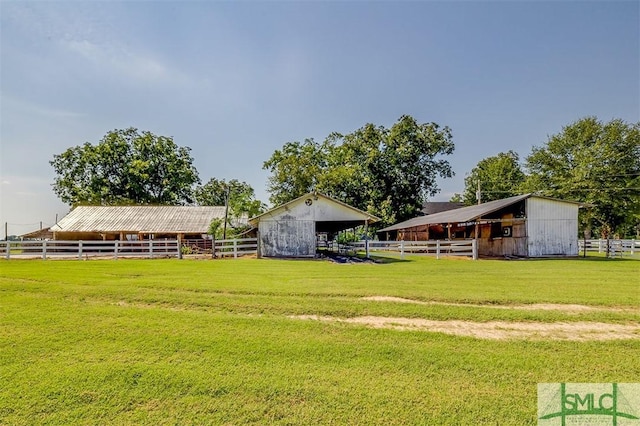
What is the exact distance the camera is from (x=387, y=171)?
38.2 m

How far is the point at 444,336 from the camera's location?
5008 millimetres

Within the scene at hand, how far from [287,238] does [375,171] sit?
21.1 metres

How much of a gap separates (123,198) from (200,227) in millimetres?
21939

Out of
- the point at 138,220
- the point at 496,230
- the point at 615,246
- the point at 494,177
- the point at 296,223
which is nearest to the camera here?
the point at 296,223

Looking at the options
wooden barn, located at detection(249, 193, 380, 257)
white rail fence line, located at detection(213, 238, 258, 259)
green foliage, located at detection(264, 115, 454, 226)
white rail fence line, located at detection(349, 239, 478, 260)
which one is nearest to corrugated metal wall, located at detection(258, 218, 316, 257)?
wooden barn, located at detection(249, 193, 380, 257)

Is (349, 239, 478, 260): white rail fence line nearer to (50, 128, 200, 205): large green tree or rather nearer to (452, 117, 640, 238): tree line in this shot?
(452, 117, 640, 238): tree line

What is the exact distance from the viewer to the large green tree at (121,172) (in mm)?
43094

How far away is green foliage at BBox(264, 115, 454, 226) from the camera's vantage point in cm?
3797

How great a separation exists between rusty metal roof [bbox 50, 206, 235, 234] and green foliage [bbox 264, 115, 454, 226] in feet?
43.4

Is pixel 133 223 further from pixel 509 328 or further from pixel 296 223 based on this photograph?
pixel 509 328

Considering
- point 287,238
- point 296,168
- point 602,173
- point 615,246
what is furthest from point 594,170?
point 287,238

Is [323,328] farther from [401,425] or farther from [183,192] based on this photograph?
[183,192]

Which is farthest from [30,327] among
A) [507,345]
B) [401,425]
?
[507,345]

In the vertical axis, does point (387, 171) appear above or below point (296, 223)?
→ above
